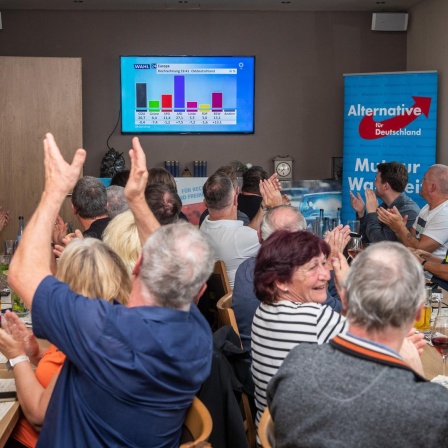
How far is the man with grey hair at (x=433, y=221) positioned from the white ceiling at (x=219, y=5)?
3.95 m

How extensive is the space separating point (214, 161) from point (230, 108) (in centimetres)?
68

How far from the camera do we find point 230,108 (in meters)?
9.52

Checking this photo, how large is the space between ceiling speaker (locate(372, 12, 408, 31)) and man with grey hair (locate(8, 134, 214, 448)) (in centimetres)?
783

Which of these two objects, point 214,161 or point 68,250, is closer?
point 68,250

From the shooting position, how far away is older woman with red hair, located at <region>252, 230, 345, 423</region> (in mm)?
2732

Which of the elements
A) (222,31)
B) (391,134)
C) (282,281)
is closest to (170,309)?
(282,281)

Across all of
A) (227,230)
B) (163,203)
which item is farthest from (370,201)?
(163,203)

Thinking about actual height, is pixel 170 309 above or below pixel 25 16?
below

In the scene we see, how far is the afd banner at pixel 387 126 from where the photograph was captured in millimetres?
8594

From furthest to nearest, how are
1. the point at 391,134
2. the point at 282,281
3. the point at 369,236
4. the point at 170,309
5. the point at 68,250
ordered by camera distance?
the point at 391,134, the point at 369,236, the point at 282,281, the point at 68,250, the point at 170,309

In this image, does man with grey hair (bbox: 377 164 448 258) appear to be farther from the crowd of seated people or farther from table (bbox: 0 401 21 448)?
table (bbox: 0 401 21 448)

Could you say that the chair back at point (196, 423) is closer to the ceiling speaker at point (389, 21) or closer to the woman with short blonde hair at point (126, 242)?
the woman with short blonde hair at point (126, 242)

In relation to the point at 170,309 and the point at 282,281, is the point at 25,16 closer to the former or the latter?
the point at 282,281

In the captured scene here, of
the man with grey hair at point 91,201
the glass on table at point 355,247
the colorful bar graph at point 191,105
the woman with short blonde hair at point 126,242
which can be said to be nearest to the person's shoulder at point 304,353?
the woman with short blonde hair at point 126,242
